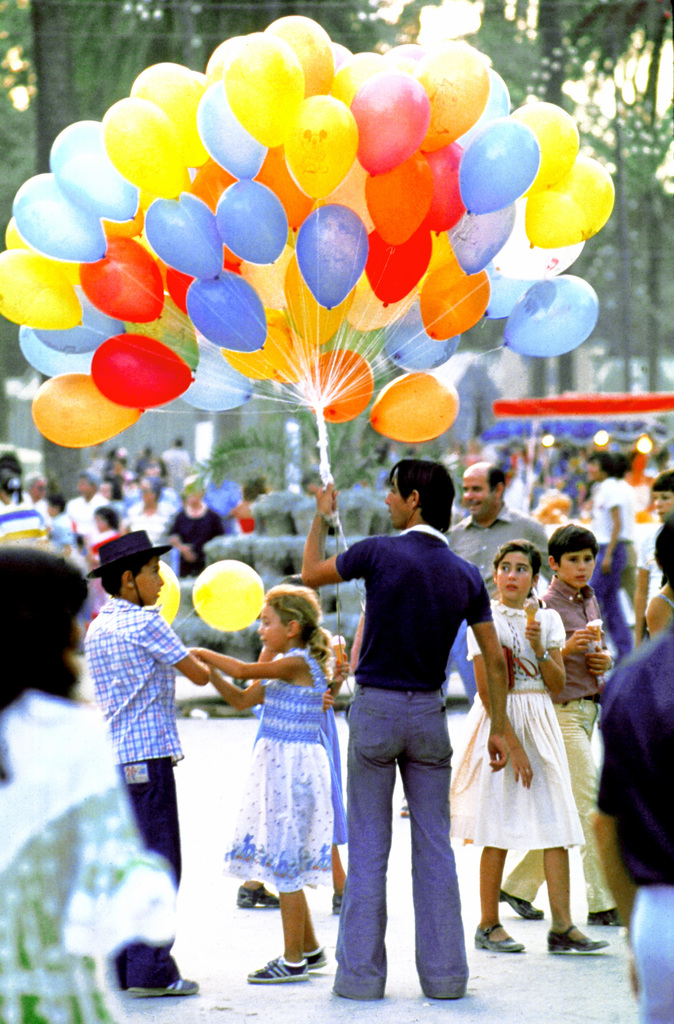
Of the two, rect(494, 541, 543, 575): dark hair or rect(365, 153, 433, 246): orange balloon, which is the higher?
rect(365, 153, 433, 246): orange balloon

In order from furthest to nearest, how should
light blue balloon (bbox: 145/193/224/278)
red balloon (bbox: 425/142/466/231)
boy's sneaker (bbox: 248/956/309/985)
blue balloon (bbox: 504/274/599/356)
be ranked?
blue balloon (bbox: 504/274/599/356)
red balloon (bbox: 425/142/466/231)
light blue balloon (bbox: 145/193/224/278)
boy's sneaker (bbox: 248/956/309/985)

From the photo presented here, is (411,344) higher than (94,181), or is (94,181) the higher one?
(94,181)

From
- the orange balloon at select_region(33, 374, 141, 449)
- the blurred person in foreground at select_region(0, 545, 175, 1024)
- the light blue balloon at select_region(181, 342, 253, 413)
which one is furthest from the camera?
the light blue balloon at select_region(181, 342, 253, 413)

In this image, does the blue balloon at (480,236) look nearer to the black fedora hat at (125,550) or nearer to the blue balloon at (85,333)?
the blue balloon at (85,333)

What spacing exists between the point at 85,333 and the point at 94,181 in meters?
0.66

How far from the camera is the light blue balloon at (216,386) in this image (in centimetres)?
582

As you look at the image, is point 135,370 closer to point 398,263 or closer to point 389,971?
point 398,263

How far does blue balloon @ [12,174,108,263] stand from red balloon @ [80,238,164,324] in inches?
2.2

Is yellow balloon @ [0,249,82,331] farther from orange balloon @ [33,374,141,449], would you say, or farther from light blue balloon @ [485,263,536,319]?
light blue balloon @ [485,263,536,319]

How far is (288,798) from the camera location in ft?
15.5

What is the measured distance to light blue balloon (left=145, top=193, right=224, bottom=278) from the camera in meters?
5.04

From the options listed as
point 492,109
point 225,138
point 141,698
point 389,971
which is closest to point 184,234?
point 225,138

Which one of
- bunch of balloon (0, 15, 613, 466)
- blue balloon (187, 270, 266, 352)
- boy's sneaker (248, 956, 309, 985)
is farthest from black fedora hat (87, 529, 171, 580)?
boy's sneaker (248, 956, 309, 985)

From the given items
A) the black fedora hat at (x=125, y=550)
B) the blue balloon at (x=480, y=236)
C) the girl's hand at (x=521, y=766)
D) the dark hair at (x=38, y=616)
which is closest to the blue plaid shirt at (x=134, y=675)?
the black fedora hat at (x=125, y=550)
